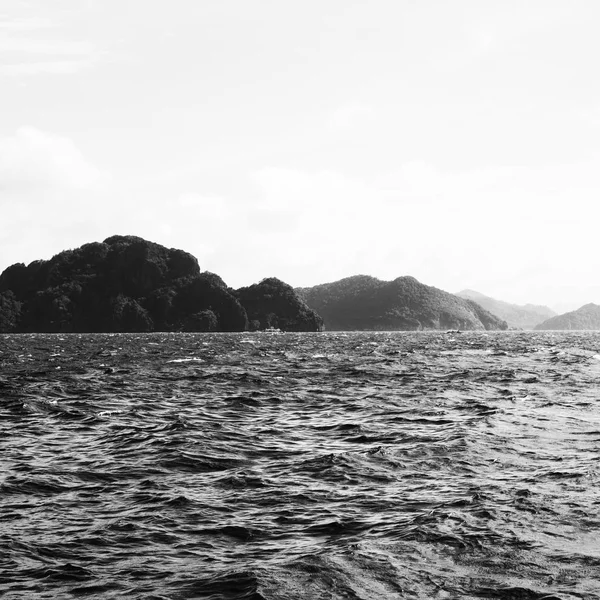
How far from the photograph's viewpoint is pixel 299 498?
17531mm

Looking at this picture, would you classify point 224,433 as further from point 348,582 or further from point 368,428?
point 348,582

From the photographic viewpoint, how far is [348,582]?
12.1 m

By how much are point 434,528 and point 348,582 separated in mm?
3619

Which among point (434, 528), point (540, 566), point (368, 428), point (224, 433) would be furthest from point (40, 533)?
point (368, 428)

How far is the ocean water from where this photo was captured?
1235 centimetres

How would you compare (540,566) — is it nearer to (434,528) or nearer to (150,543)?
(434,528)

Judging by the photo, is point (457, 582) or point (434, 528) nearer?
point (457, 582)

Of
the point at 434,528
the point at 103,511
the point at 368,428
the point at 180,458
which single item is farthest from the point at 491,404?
the point at 103,511

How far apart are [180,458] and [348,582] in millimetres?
10980

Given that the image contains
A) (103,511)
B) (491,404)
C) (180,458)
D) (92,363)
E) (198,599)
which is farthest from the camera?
(92,363)

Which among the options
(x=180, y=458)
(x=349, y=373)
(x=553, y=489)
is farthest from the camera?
(x=349, y=373)

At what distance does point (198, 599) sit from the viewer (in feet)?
37.2

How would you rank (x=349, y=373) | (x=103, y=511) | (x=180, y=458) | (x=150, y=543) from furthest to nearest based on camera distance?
(x=349, y=373), (x=180, y=458), (x=103, y=511), (x=150, y=543)

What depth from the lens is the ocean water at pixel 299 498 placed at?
12.4 m
